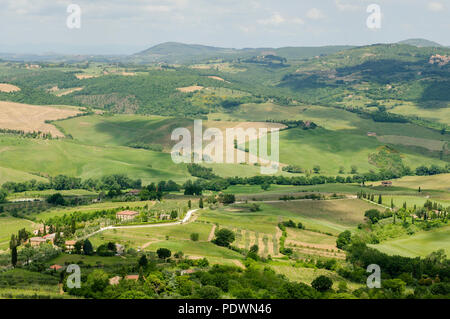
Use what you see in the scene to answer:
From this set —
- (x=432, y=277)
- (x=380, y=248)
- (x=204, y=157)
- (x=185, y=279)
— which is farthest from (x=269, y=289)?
(x=204, y=157)

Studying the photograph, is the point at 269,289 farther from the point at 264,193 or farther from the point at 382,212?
the point at 264,193

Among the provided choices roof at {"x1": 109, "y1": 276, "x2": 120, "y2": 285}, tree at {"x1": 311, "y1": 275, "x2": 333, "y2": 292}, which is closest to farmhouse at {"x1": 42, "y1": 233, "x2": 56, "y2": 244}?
roof at {"x1": 109, "y1": 276, "x2": 120, "y2": 285}

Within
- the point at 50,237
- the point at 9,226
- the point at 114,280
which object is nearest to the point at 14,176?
the point at 9,226

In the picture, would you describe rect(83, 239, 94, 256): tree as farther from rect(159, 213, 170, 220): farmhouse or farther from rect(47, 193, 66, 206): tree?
rect(47, 193, 66, 206): tree

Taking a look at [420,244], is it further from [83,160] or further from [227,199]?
[83,160]

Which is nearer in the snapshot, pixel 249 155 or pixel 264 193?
pixel 264 193

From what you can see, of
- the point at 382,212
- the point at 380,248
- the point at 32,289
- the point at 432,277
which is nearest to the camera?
the point at 32,289

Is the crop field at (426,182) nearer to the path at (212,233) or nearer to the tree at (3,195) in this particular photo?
the path at (212,233)
